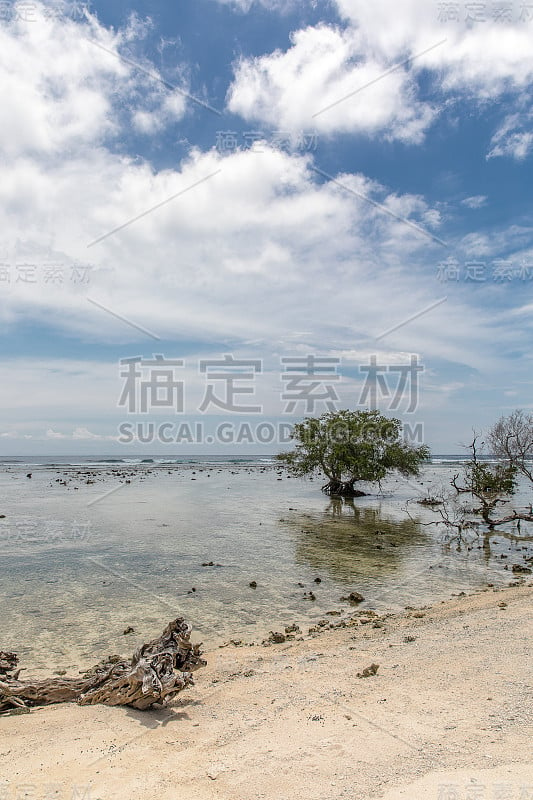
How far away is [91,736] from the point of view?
532 cm

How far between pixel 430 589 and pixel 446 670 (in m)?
6.50

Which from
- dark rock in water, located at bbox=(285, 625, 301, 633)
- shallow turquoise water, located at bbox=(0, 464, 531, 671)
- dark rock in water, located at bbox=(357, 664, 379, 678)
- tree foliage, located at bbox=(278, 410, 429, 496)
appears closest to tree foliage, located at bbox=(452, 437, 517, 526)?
shallow turquoise water, located at bbox=(0, 464, 531, 671)

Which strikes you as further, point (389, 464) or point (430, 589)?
point (389, 464)

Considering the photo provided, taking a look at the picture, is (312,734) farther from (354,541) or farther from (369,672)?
(354,541)

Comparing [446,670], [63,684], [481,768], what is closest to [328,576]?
[446,670]

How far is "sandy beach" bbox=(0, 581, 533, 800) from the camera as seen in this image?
13.9 feet

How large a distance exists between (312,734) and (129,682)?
234cm

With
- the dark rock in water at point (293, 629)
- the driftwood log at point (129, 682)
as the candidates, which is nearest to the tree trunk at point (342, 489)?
the dark rock in water at point (293, 629)

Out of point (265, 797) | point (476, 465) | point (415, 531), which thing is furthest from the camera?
point (476, 465)

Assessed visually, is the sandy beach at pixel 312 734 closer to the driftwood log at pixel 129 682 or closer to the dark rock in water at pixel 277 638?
the driftwood log at pixel 129 682

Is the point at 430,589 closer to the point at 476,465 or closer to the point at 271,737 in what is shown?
the point at 271,737

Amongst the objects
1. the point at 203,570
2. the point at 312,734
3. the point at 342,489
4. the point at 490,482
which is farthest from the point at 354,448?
the point at 312,734

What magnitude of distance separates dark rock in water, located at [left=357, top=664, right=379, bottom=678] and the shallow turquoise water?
10.2ft

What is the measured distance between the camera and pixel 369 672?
22.2 ft
